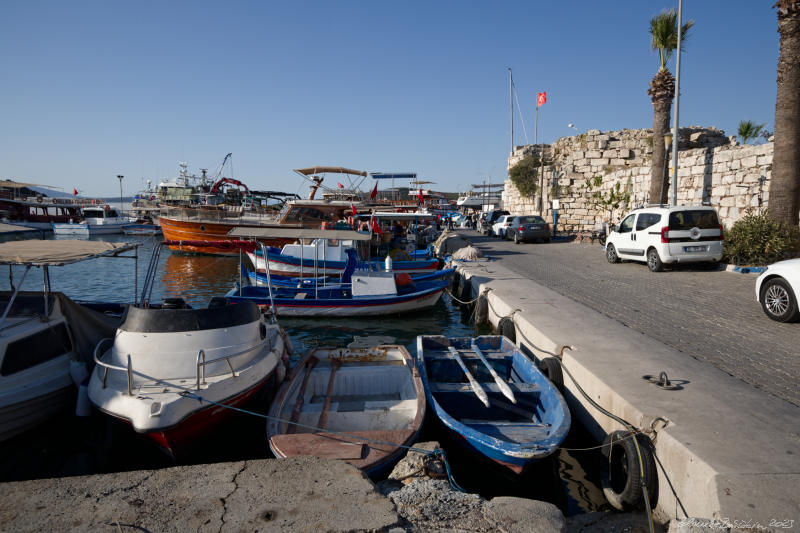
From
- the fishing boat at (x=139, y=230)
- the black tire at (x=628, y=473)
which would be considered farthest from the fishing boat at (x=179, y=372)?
the fishing boat at (x=139, y=230)

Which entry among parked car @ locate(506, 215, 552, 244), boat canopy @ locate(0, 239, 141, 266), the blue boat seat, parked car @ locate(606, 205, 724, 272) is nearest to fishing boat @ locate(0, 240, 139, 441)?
boat canopy @ locate(0, 239, 141, 266)

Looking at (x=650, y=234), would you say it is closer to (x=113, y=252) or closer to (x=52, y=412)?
(x=113, y=252)

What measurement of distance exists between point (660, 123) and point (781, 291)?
15.1m

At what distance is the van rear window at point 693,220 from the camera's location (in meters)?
12.7

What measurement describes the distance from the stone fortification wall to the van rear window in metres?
3.79

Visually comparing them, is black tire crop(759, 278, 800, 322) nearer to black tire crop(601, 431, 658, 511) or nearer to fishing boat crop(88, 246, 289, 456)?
black tire crop(601, 431, 658, 511)

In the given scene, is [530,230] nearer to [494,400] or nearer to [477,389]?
[494,400]

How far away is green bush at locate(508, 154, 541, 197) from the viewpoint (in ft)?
106

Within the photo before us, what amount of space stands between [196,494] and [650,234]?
14201 mm

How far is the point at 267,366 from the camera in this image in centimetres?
601

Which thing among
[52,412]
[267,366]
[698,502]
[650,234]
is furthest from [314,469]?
[650,234]

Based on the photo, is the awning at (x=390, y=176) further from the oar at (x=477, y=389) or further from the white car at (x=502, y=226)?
the oar at (x=477, y=389)

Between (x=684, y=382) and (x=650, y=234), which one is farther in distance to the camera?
(x=650, y=234)

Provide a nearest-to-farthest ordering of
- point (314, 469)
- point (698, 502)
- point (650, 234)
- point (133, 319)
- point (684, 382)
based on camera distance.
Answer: point (698, 502), point (314, 469), point (684, 382), point (133, 319), point (650, 234)
